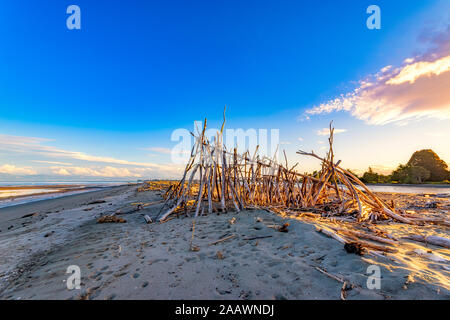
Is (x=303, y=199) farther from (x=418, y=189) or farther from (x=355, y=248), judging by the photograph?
(x=418, y=189)

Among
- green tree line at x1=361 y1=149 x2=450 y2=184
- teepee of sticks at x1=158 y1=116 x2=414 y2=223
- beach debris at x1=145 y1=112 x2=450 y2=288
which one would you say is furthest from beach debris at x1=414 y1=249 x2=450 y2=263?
green tree line at x1=361 y1=149 x2=450 y2=184

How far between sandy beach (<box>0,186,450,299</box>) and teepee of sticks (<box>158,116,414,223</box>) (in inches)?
68.9

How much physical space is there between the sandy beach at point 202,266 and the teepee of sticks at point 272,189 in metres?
1.75

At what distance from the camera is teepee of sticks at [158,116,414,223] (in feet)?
18.3

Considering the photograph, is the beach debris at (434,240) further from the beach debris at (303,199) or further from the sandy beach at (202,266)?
the sandy beach at (202,266)

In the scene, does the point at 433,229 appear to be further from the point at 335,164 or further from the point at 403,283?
the point at 403,283

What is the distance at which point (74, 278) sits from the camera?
2.59 m

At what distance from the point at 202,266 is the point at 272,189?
5.49 m

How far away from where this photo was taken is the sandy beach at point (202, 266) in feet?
6.95

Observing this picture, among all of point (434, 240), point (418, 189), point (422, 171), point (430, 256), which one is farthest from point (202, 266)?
point (422, 171)

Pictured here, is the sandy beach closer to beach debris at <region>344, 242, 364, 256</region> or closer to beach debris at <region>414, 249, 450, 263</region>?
beach debris at <region>344, 242, 364, 256</region>

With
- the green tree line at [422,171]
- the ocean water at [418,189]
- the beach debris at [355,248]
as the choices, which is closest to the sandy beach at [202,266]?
the beach debris at [355,248]
